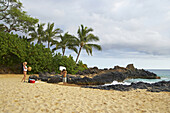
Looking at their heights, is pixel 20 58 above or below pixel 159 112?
above

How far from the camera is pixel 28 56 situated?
2008cm

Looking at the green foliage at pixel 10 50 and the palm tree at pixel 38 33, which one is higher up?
the palm tree at pixel 38 33

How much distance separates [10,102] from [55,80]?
27.2ft

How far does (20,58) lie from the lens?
19.9 meters

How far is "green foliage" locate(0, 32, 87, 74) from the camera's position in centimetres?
1912

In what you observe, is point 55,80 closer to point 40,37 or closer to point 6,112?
point 6,112

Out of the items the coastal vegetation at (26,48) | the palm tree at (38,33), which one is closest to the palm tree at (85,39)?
the coastal vegetation at (26,48)

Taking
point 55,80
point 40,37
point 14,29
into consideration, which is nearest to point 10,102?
point 55,80

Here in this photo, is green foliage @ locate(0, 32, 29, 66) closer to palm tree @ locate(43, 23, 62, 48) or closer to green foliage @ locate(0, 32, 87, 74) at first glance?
green foliage @ locate(0, 32, 87, 74)

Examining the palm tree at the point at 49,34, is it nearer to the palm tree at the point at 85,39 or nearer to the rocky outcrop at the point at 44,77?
the palm tree at the point at 85,39

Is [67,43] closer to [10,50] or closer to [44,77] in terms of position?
[10,50]

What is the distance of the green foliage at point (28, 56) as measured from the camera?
62.7 feet

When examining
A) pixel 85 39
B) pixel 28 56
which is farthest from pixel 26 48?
pixel 85 39

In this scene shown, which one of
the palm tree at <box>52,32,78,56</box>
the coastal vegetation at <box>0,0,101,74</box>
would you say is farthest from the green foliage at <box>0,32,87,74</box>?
the palm tree at <box>52,32,78,56</box>
